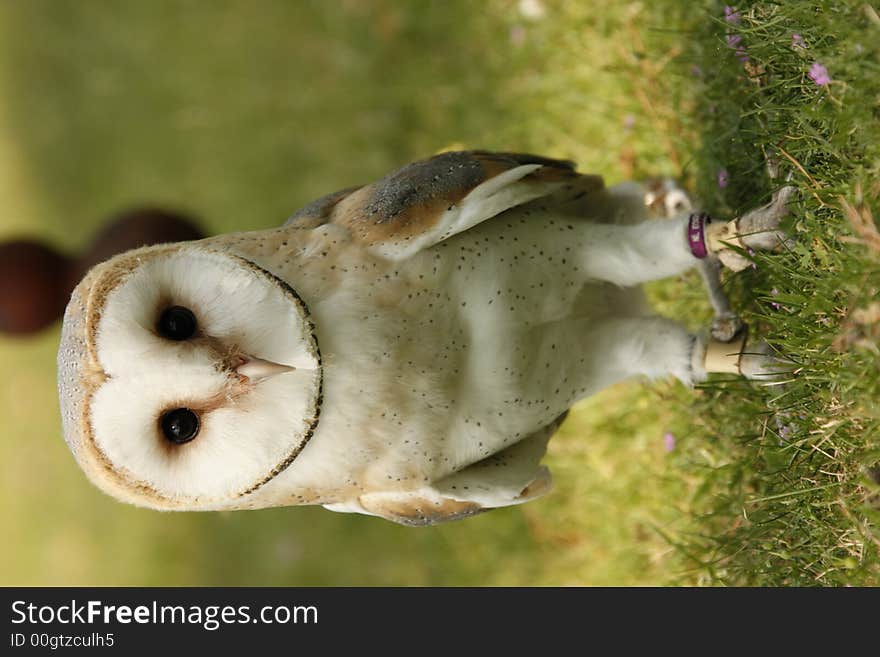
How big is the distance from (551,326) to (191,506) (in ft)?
2.22

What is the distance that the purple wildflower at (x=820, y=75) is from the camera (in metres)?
1.42

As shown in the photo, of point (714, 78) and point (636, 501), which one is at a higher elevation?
point (714, 78)

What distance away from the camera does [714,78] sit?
6.61 feet

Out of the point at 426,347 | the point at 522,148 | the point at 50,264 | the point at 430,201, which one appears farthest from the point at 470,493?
the point at 50,264

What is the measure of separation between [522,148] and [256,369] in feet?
6.72

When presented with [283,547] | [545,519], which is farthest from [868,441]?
[283,547]

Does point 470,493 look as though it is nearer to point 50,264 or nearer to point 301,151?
point 50,264

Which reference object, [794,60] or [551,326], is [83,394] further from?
[794,60]

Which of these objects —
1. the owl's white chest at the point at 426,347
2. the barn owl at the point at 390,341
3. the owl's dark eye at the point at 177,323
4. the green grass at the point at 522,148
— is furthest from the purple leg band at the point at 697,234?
the owl's dark eye at the point at 177,323

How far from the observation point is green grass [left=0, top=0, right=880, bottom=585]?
1.50m

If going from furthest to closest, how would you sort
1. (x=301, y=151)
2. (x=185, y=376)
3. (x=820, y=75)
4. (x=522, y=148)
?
(x=301, y=151) < (x=522, y=148) < (x=820, y=75) < (x=185, y=376)

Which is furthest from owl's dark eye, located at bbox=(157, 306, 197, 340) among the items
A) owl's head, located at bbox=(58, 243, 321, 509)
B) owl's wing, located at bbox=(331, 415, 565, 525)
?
owl's wing, located at bbox=(331, 415, 565, 525)

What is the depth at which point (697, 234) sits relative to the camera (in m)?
1.67
